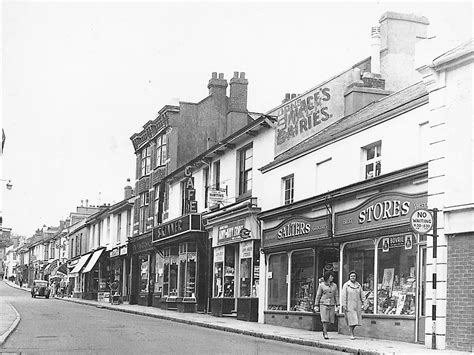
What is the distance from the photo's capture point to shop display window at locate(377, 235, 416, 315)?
17.9 metres

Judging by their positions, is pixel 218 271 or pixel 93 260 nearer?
pixel 218 271

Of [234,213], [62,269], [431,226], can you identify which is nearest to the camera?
[431,226]

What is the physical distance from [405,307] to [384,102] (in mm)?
8378

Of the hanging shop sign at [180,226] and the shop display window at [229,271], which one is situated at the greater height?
the hanging shop sign at [180,226]

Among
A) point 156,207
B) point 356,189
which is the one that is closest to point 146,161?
point 156,207

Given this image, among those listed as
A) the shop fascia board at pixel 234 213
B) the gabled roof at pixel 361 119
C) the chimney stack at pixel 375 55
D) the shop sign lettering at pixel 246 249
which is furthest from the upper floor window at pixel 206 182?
the chimney stack at pixel 375 55

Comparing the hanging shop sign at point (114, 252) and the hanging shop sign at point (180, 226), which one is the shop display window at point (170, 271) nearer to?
the hanging shop sign at point (180, 226)

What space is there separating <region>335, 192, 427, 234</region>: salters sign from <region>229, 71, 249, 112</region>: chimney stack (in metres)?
21.5

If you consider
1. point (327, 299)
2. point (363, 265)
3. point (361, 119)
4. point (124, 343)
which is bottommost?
point (124, 343)

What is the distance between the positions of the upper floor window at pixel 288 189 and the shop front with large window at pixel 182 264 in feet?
29.4

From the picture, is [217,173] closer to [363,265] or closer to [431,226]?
[363,265]

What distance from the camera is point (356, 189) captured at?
2027 centimetres

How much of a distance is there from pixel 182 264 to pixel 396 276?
1972cm

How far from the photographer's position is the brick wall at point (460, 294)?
1518 centimetres
